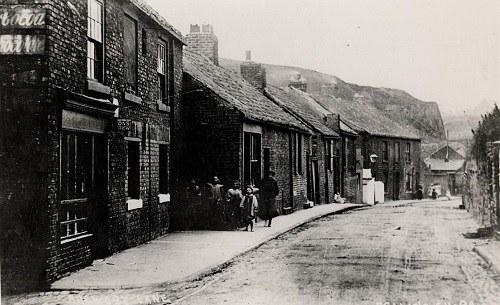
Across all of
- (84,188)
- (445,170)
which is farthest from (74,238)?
A: (445,170)

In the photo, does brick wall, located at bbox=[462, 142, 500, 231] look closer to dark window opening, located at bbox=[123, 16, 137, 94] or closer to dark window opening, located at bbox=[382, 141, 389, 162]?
dark window opening, located at bbox=[123, 16, 137, 94]

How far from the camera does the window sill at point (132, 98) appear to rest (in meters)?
12.3

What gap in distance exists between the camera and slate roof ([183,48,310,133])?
17.7 metres

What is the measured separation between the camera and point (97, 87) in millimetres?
10750

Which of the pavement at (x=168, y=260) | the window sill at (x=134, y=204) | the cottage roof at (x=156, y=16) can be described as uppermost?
the cottage roof at (x=156, y=16)

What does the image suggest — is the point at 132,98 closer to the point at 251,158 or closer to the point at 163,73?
the point at 163,73

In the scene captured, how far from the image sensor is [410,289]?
8320 mm

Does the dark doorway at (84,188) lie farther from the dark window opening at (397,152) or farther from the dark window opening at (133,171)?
the dark window opening at (397,152)

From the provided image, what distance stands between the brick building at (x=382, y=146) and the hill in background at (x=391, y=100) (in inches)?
778

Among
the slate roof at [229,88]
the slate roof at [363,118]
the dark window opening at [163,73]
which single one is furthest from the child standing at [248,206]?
the slate roof at [363,118]

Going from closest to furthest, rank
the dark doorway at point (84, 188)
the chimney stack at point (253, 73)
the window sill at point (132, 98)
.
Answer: the dark doorway at point (84, 188) → the window sill at point (132, 98) → the chimney stack at point (253, 73)

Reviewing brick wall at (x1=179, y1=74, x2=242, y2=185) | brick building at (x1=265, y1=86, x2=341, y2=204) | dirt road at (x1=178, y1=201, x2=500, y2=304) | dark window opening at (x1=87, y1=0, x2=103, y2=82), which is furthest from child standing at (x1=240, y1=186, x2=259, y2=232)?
brick building at (x1=265, y1=86, x2=341, y2=204)

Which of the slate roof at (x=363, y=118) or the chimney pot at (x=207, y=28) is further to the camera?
the slate roof at (x=363, y=118)

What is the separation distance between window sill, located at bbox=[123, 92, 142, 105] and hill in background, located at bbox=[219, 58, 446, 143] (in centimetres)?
6118
